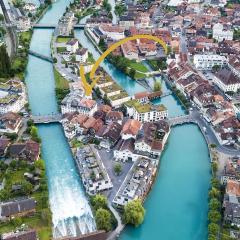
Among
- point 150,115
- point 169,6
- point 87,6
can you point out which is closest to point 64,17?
point 87,6

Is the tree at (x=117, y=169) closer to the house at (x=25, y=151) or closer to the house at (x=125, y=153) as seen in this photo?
the house at (x=125, y=153)

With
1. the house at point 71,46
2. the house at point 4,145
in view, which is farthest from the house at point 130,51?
the house at point 4,145

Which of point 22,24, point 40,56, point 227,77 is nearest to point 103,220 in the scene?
point 227,77

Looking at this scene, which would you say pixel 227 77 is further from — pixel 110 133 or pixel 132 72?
pixel 110 133

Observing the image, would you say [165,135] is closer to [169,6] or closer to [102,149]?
[102,149]

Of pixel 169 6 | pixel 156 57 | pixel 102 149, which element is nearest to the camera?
pixel 102 149
